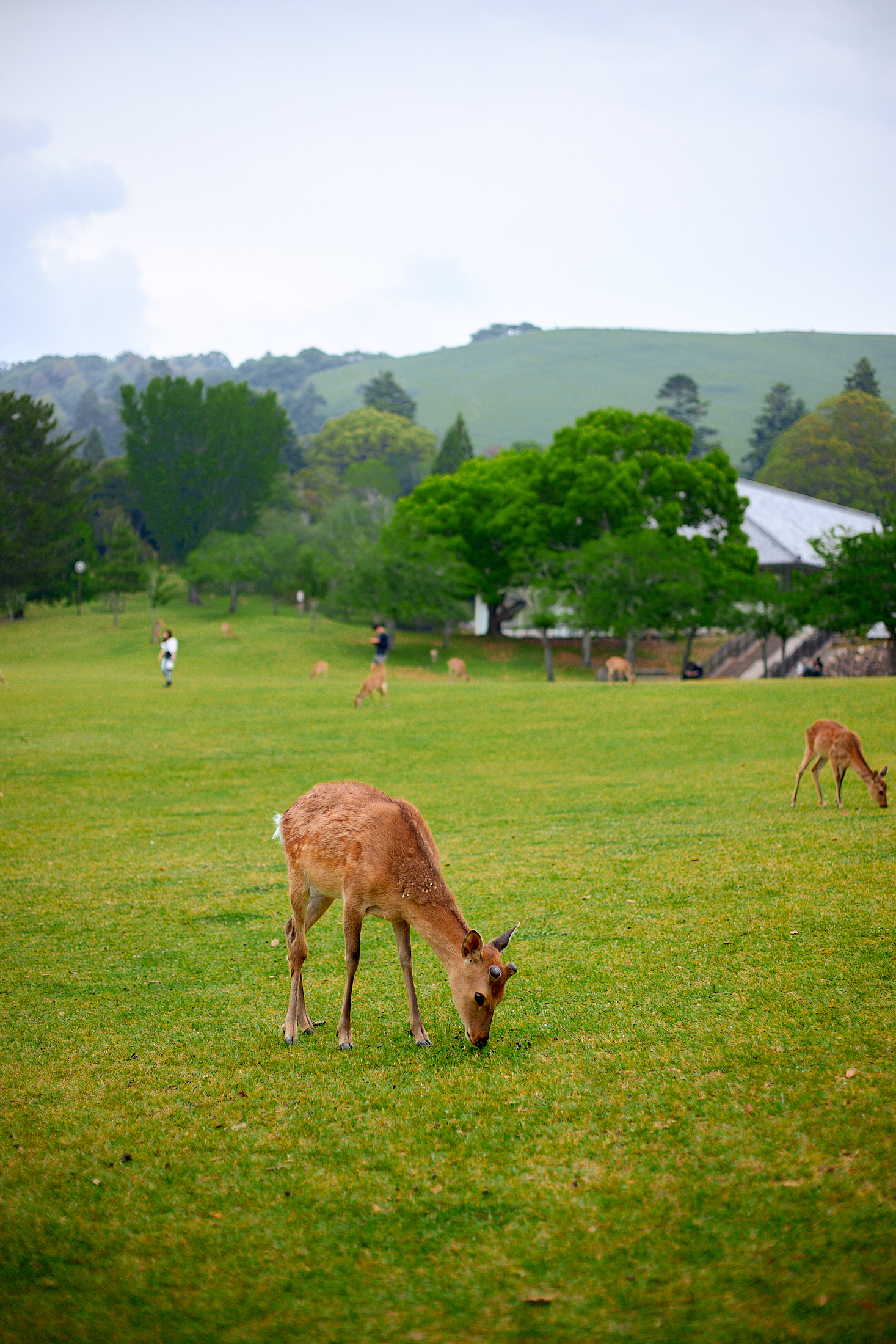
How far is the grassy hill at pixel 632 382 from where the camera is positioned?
522 ft

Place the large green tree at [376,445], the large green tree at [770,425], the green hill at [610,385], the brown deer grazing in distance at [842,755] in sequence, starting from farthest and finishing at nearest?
the green hill at [610,385] → the large green tree at [376,445] → the large green tree at [770,425] → the brown deer grazing in distance at [842,755]

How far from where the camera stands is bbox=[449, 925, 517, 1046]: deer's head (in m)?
5.52

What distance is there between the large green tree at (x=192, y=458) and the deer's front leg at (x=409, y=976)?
75.3 metres

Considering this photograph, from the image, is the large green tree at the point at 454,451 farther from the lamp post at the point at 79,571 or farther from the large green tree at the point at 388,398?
the large green tree at the point at 388,398

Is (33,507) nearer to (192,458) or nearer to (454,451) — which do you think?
(192,458)

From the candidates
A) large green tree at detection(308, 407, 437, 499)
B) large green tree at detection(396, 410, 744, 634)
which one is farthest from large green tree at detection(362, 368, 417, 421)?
large green tree at detection(396, 410, 744, 634)

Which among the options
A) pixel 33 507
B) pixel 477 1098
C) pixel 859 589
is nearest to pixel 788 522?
pixel 859 589

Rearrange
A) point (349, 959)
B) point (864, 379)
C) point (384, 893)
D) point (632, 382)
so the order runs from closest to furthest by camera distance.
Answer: point (384, 893), point (349, 959), point (864, 379), point (632, 382)

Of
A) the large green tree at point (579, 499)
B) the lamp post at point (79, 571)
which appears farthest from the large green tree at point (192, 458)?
the large green tree at point (579, 499)

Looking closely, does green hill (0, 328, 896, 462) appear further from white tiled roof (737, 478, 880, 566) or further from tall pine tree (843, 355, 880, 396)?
white tiled roof (737, 478, 880, 566)

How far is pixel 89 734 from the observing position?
21781 mm

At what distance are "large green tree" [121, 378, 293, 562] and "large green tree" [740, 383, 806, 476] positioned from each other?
6878 centimetres

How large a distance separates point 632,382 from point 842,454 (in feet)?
287

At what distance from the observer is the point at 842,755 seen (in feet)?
42.4
